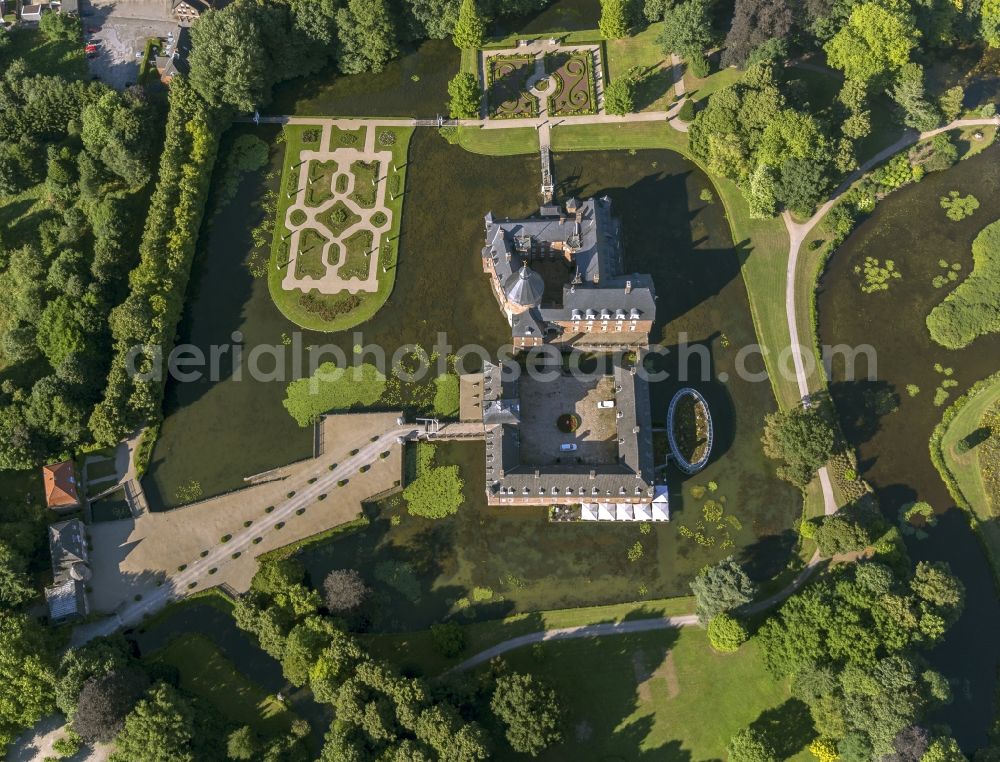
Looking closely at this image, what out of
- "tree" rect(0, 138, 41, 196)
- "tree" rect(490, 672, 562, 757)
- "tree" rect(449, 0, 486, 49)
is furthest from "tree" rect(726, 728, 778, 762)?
"tree" rect(0, 138, 41, 196)

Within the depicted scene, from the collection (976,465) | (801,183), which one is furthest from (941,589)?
(801,183)

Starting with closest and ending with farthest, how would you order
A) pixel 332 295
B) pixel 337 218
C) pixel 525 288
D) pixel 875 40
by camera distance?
pixel 525 288 → pixel 332 295 → pixel 875 40 → pixel 337 218

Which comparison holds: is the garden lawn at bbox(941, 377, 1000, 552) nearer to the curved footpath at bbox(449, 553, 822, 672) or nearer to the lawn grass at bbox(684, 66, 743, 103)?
the curved footpath at bbox(449, 553, 822, 672)

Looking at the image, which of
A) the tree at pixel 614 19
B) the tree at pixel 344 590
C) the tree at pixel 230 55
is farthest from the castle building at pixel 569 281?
the tree at pixel 230 55

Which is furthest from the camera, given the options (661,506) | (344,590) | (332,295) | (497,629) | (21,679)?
(332,295)

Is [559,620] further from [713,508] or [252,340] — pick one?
[252,340]

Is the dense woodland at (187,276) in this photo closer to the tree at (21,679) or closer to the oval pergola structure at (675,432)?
the tree at (21,679)

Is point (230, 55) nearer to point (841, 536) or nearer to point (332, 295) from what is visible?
point (332, 295)
